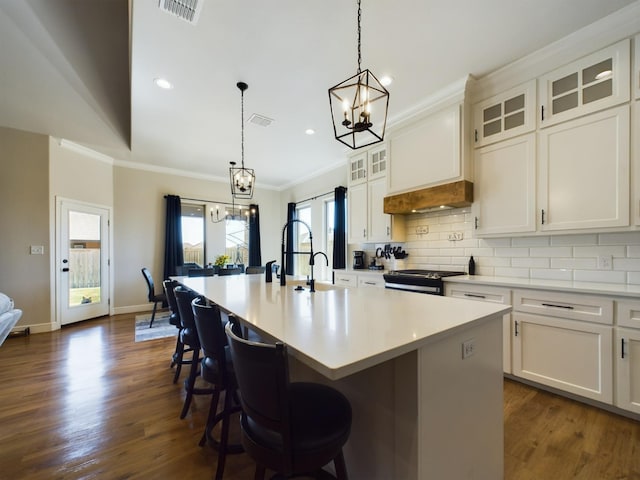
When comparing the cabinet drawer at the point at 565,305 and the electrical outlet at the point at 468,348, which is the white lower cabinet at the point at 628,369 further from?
the electrical outlet at the point at 468,348

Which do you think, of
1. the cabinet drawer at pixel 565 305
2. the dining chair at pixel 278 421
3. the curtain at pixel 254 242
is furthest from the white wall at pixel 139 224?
the cabinet drawer at pixel 565 305

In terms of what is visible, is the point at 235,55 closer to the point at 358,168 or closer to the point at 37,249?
the point at 358,168

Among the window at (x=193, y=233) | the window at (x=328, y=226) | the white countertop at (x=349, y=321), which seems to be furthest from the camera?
the window at (x=193, y=233)

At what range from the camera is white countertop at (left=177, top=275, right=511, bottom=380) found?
2.67ft

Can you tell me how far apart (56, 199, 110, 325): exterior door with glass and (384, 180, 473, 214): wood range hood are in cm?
513

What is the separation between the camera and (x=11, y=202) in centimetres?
393

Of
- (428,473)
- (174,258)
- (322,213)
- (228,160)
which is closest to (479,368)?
(428,473)

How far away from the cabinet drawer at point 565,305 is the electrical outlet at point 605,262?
1.79ft

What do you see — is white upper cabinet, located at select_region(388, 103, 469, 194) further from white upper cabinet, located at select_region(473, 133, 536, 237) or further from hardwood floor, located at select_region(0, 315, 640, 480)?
hardwood floor, located at select_region(0, 315, 640, 480)

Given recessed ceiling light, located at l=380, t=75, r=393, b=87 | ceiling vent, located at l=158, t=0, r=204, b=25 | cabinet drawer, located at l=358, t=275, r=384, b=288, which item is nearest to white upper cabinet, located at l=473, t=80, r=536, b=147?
recessed ceiling light, located at l=380, t=75, r=393, b=87

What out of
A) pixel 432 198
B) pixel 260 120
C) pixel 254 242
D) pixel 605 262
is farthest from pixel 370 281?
pixel 254 242

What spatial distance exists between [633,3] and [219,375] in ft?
12.3

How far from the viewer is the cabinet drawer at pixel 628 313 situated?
1865 mm

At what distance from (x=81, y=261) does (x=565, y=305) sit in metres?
6.66
